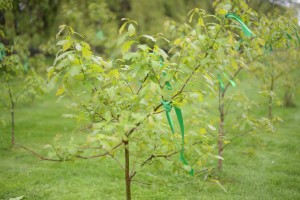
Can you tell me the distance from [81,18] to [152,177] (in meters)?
7.74

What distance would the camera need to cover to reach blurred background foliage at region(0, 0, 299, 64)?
30.2ft

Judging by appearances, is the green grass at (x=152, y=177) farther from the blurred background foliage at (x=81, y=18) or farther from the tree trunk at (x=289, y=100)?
the blurred background foliage at (x=81, y=18)

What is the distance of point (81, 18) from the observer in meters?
10.0

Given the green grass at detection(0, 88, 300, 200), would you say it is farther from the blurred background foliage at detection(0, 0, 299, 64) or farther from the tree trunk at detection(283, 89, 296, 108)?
the blurred background foliage at detection(0, 0, 299, 64)

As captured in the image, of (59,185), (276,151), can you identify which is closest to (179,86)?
(59,185)

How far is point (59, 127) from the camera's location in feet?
25.8

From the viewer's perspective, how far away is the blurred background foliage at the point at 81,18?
30.2ft

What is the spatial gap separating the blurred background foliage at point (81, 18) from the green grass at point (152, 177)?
370cm

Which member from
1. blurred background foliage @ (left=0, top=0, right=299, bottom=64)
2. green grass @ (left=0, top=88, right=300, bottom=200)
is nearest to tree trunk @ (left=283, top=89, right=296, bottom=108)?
blurred background foliage @ (left=0, top=0, right=299, bottom=64)

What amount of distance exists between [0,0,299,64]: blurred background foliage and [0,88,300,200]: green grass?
3.70 metres

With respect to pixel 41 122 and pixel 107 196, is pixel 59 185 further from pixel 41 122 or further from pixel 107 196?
pixel 41 122

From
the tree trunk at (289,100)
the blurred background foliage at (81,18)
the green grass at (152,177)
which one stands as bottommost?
the green grass at (152,177)

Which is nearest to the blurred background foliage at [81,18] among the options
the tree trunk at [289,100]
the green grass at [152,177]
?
the tree trunk at [289,100]

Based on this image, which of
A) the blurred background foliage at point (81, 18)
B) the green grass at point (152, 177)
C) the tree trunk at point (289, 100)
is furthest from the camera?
the tree trunk at point (289, 100)
